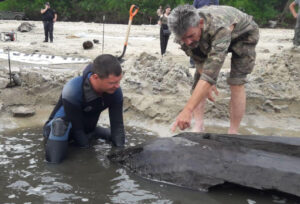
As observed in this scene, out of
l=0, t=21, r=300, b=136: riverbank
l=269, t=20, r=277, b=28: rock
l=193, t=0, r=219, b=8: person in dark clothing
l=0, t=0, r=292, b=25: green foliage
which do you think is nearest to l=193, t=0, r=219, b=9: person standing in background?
l=193, t=0, r=219, b=8: person in dark clothing

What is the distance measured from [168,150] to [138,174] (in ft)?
1.17

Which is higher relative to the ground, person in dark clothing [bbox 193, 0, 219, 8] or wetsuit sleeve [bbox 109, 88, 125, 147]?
person in dark clothing [bbox 193, 0, 219, 8]

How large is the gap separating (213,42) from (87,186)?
1608mm

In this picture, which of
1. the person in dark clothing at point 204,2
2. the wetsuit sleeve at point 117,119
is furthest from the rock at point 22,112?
the person in dark clothing at point 204,2

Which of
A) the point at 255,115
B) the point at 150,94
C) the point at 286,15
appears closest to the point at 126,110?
the point at 150,94

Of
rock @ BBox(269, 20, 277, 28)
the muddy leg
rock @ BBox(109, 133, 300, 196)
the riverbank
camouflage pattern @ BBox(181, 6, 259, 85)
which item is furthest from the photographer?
rock @ BBox(269, 20, 277, 28)

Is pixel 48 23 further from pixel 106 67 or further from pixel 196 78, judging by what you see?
pixel 106 67

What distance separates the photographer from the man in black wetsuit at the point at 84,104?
11.5ft

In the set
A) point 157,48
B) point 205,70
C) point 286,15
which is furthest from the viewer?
point 286,15

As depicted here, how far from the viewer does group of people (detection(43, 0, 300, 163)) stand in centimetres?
323

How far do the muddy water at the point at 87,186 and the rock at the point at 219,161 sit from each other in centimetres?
11

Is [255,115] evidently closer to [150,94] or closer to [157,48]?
[150,94]

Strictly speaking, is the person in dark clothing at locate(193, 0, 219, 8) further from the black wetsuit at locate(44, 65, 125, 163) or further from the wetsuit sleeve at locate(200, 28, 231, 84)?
the wetsuit sleeve at locate(200, 28, 231, 84)

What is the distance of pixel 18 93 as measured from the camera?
545 centimetres
